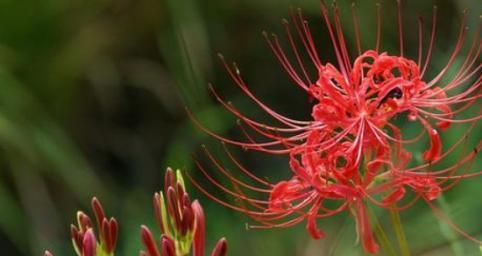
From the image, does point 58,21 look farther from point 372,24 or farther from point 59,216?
point 372,24

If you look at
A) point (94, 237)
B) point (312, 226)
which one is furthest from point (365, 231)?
point (94, 237)

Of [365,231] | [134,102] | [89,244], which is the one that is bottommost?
[365,231]

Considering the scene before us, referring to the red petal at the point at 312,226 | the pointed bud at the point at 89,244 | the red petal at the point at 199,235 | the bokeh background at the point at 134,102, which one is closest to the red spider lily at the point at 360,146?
the red petal at the point at 312,226

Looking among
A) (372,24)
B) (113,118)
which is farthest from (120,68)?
(372,24)

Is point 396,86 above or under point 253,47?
under

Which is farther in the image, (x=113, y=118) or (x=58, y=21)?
(x=113, y=118)

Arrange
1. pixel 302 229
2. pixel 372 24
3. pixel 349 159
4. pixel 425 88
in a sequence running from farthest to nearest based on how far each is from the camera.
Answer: pixel 372 24, pixel 302 229, pixel 425 88, pixel 349 159

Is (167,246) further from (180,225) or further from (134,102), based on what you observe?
(134,102)

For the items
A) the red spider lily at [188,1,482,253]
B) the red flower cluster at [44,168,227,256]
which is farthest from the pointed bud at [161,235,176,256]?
the red spider lily at [188,1,482,253]
